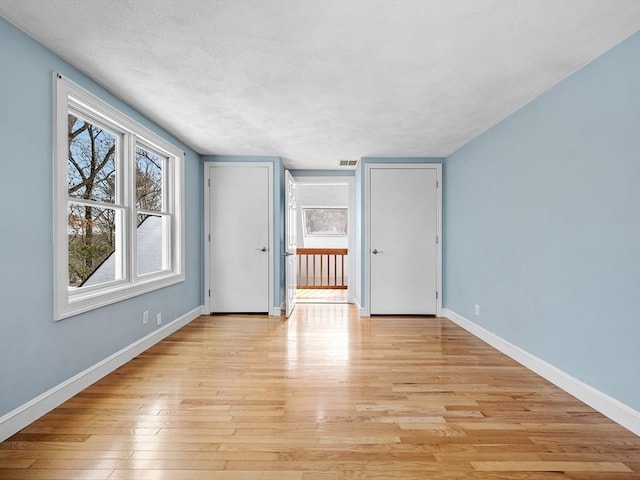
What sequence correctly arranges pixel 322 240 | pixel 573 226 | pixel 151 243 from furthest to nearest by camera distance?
pixel 322 240 < pixel 151 243 < pixel 573 226

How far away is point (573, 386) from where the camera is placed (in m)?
2.26

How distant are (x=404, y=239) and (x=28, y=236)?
3.89 metres

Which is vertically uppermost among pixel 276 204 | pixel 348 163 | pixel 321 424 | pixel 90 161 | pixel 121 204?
pixel 348 163

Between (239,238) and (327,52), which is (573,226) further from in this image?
(239,238)

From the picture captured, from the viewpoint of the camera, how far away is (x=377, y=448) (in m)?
1.70

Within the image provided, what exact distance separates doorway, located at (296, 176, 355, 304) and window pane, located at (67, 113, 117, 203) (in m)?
4.07

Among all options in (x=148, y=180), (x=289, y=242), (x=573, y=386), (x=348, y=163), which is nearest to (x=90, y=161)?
(x=148, y=180)

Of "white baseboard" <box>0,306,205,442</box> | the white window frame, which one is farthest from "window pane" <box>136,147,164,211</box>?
"white baseboard" <box>0,306,205,442</box>

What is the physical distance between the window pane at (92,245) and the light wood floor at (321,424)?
0.78 meters

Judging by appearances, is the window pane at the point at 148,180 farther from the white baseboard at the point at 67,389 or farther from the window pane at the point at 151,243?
the white baseboard at the point at 67,389

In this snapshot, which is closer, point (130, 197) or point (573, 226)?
point (573, 226)

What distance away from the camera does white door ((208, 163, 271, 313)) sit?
455 centimetres

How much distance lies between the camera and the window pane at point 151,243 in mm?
3342

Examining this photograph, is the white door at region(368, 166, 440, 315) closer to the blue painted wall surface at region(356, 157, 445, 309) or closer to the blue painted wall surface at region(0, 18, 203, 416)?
the blue painted wall surface at region(356, 157, 445, 309)
